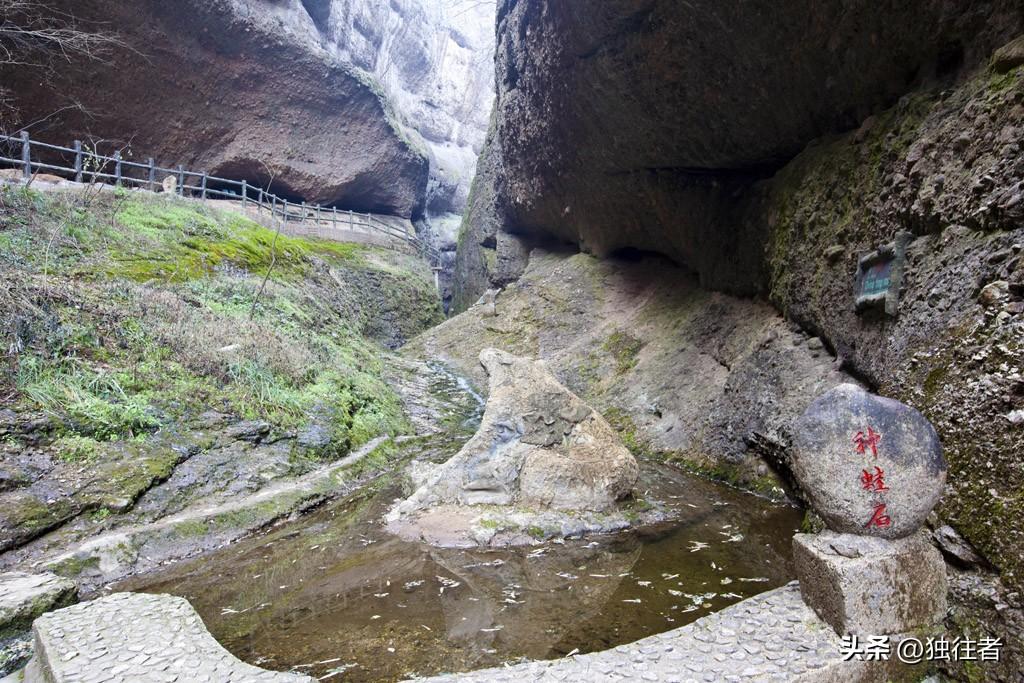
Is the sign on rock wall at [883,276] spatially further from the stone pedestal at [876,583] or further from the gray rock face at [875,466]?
the stone pedestal at [876,583]

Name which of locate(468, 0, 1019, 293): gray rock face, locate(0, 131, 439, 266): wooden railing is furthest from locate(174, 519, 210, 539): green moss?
locate(0, 131, 439, 266): wooden railing

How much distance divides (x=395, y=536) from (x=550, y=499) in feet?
4.84

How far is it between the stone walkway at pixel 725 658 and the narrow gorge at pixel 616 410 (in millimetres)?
22

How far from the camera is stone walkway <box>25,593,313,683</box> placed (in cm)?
286

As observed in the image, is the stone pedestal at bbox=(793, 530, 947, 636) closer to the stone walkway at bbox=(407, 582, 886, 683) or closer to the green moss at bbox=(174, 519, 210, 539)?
the stone walkway at bbox=(407, 582, 886, 683)

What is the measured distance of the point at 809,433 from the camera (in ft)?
Answer: 10.4

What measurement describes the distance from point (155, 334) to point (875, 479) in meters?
7.66

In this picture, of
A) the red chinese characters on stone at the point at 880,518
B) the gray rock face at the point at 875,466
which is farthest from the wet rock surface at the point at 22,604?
the red chinese characters on stone at the point at 880,518

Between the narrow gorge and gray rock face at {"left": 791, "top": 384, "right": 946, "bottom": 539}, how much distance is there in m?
0.02

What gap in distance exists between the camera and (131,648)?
3.13m

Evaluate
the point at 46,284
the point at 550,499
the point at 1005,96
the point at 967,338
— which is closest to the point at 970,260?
the point at 967,338

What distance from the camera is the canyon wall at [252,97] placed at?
16.4 meters

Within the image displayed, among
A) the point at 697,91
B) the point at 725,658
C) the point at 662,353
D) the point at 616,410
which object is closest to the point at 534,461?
the point at 725,658

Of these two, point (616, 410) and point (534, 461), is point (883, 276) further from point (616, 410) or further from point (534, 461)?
point (616, 410)
